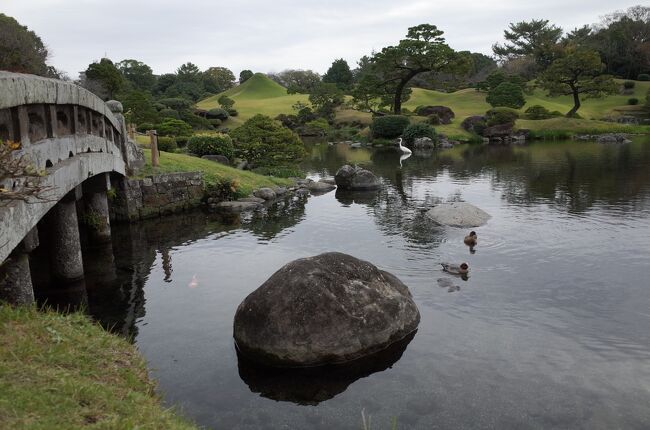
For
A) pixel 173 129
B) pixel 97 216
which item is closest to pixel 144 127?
pixel 173 129

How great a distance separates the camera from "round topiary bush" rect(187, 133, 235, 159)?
3662cm

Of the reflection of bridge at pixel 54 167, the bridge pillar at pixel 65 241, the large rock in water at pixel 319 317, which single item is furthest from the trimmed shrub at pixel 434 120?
the large rock in water at pixel 319 317

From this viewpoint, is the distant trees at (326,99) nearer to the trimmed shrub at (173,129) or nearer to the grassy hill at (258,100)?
the grassy hill at (258,100)

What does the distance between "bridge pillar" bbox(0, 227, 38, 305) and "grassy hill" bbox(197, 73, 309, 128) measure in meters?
76.6

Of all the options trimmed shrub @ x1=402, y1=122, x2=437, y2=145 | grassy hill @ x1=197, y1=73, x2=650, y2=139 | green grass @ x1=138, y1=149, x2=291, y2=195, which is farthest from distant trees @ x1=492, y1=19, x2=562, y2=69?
green grass @ x1=138, y1=149, x2=291, y2=195

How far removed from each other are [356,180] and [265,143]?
7.57 metres

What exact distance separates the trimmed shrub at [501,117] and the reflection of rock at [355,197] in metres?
48.3

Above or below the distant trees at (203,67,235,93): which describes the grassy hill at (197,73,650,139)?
below

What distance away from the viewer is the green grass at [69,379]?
20.4 ft

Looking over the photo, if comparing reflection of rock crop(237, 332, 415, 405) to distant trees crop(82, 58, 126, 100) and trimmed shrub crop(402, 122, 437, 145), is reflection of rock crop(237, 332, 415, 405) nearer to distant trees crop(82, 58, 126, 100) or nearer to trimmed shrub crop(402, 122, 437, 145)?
trimmed shrub crop(402, 122, 437, 145)

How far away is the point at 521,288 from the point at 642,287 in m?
3.46

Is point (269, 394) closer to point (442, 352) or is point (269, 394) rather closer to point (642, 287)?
point (442, 352)

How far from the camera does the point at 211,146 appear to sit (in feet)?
120

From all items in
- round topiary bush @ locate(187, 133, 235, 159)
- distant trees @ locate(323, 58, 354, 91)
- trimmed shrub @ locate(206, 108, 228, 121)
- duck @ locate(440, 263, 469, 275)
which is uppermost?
distant trees @ locate(323, 58, 354, 91)
